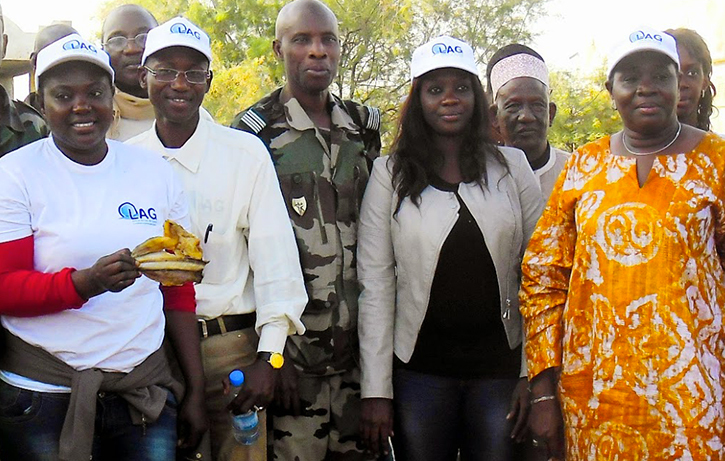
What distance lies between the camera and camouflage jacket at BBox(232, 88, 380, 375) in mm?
3549

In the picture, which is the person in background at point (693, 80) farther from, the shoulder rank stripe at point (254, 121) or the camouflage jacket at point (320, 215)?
the shoulder rank stripe at point (254, 121)

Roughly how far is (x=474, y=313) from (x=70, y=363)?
1615mm

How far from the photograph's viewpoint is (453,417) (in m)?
3.39

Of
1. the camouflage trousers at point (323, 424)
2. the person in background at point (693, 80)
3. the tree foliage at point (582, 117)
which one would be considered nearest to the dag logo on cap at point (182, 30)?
the camouflage trousers at point (323, 424)

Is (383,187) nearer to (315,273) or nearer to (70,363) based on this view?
(315,273)

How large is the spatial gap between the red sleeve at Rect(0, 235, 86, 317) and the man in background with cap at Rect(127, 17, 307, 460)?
728mm

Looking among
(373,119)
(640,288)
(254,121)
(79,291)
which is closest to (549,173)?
(373,119)

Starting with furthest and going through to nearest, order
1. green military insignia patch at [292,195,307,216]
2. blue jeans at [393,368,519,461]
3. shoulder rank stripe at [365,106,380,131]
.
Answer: shoulder rank stripe at [365,106,380,131] < green military insignia patch at [292,195,307,216] < blue jeans at [393,368,519,461]

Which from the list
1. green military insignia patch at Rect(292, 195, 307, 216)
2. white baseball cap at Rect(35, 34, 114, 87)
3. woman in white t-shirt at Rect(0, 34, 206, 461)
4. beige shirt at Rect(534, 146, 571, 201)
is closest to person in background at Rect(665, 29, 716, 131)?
beige shirt at Rect(534, 146, 571, 201)

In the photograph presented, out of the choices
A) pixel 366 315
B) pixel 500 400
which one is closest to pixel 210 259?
pixel 366 315

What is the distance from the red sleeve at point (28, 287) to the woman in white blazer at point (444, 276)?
138 cm

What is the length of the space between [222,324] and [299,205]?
674mm

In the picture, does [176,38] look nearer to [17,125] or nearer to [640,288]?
[17,125]

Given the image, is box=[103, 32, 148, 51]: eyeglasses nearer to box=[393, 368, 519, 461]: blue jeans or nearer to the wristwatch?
the wristwatch
